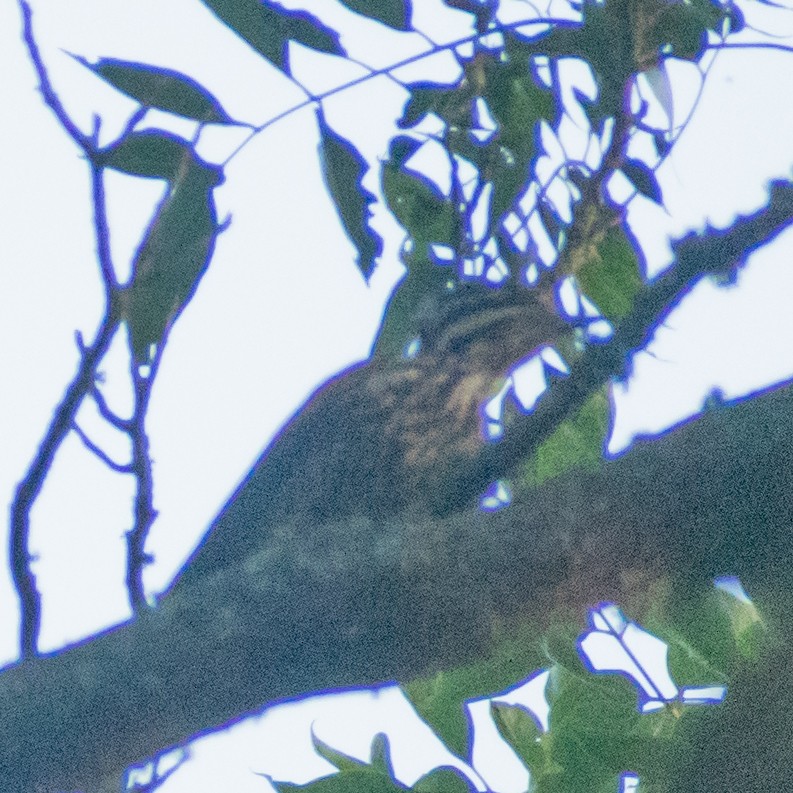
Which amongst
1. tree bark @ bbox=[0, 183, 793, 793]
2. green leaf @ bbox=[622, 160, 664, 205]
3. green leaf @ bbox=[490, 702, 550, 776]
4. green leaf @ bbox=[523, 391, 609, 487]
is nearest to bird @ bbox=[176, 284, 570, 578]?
green leaf @ bbox=[523, 391, 609, 487]

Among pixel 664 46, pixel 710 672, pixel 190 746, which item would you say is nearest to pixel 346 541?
pixel 190 746

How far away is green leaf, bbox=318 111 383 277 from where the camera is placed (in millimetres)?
1398

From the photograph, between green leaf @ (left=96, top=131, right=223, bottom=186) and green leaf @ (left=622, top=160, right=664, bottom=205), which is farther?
green leaf @ (left=622, top=160, right=664, bottom=205)

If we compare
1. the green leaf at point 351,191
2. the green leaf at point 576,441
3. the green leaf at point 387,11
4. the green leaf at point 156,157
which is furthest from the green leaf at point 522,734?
the green leaf at point 387,11

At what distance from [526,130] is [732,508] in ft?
2.46

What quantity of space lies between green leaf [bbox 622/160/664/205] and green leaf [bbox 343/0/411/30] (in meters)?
0.39

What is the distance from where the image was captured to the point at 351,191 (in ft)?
4.61

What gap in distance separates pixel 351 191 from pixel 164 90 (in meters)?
0.23

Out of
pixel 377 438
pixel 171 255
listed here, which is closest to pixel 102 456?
pixel 171 255

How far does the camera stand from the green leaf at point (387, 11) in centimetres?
139

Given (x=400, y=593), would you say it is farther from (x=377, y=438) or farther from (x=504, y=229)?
(x=377, y=438)

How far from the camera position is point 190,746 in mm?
1221

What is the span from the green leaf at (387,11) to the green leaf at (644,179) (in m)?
0.39

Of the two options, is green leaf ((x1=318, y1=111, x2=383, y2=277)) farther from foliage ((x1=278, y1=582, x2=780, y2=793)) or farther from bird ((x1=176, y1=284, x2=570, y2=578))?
bird ((x1=176, y1=284, x2=570, y2=578))
